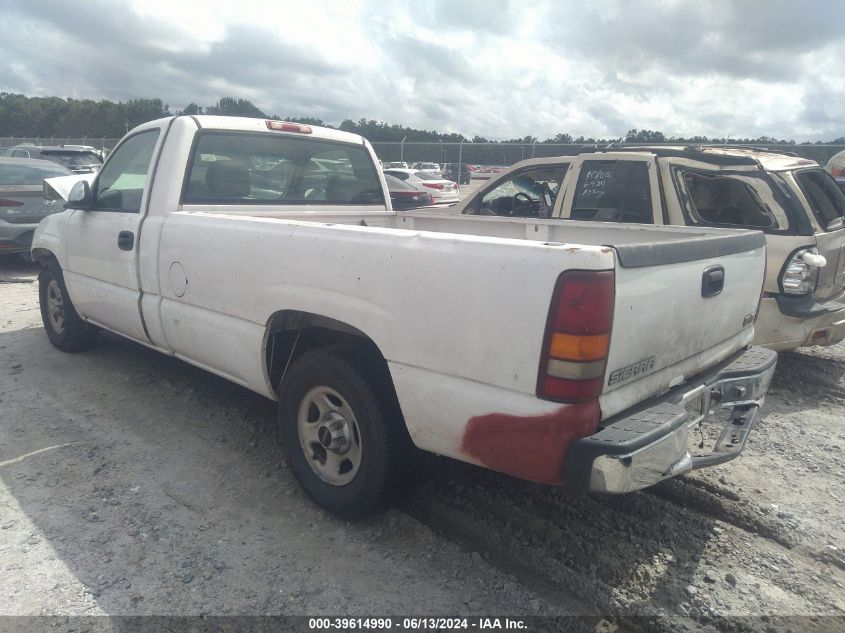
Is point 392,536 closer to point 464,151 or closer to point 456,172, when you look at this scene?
point 464,151

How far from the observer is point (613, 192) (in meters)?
5.50

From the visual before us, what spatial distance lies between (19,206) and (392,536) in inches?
342

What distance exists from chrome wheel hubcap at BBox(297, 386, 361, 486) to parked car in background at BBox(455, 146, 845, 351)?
329 centimetres

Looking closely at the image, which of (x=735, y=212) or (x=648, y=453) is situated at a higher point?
(x=735, y=212)

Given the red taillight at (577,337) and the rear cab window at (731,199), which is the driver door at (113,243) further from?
the rear cab window at (731,199)

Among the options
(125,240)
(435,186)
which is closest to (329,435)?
(125,240)

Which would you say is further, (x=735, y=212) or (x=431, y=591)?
(x=735, y=212)

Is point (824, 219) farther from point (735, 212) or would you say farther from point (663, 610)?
point (663, 610)

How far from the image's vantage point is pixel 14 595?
2.45 m

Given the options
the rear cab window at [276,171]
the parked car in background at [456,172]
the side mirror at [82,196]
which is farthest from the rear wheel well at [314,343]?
the parked car in background at [456,172]

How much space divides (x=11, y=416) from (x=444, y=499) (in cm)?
306

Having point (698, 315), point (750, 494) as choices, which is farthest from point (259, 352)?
point (750, 494)

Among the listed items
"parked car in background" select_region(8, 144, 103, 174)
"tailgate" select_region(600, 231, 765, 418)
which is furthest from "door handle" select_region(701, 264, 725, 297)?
"parked car in background" select_region(8, 144, 103, 174)

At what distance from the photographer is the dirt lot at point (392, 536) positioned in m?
2.45
